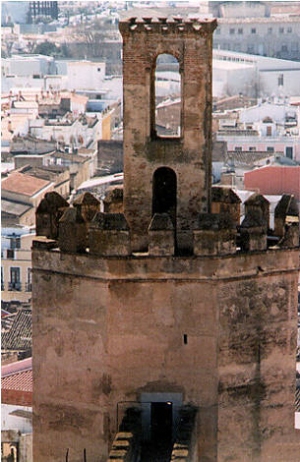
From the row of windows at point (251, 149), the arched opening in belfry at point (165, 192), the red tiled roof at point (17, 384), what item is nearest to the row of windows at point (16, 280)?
the red tiled roof at point (17, 384)

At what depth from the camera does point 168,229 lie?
1209 cm

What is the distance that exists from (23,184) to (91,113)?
59.1 ft

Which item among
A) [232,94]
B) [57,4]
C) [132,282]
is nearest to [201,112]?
[132,282]

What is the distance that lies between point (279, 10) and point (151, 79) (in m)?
69.6

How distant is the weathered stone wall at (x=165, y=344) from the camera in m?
12.3

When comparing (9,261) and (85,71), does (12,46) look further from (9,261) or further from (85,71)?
(9,261)

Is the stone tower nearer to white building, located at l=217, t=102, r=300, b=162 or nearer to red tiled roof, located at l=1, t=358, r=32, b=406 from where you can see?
red tiled roof, located at l=1, t=358, r=32, b=406

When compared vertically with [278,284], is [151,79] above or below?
above

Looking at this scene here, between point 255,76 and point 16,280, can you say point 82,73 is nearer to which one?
point 255,76

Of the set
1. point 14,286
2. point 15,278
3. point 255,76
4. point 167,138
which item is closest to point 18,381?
point 14,286

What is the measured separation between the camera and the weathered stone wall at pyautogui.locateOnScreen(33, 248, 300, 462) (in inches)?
483

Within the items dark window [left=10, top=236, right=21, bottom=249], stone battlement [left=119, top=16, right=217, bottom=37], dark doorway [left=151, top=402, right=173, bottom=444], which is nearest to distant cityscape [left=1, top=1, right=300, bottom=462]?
dark window [left=10, top=236, right=21, bottom=249]

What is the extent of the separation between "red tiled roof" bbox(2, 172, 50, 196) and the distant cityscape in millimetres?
51

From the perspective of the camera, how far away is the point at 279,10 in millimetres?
81000
